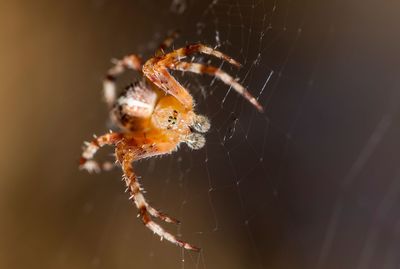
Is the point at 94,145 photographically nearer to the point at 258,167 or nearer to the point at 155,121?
the point at 155,121

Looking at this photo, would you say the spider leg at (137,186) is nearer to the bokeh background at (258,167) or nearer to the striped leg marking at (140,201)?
the striped leg marking at (140,201)

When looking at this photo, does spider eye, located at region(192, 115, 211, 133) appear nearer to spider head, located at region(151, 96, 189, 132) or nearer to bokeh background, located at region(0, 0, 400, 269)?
spider head, located at region(151, 96, 189, 132)

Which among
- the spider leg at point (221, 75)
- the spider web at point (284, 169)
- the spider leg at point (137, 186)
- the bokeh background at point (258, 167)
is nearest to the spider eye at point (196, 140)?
the spider leg at point (137, 186)

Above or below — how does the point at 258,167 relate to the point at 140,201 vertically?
above

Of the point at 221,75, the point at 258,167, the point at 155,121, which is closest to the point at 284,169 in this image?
the point at 258,167

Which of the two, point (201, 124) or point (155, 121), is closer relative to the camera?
point (201, 124)
